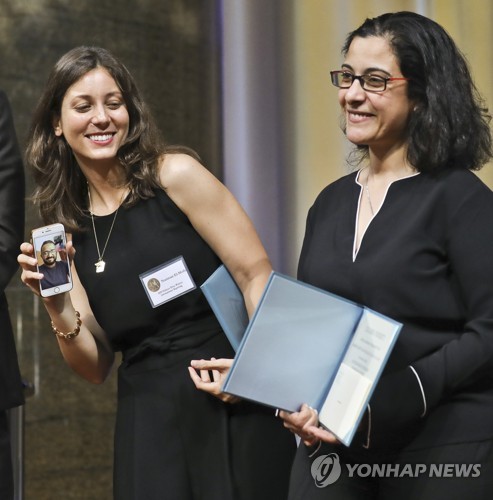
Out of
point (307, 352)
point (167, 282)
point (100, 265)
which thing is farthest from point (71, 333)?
point (307, 352)

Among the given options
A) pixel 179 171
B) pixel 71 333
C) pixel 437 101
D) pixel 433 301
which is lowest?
pixel 71 333

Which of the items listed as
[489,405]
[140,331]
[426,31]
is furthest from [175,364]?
[426,31]

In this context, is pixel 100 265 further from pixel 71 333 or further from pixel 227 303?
pixel 227 303

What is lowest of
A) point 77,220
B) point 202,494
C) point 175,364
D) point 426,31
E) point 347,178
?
point 202,494

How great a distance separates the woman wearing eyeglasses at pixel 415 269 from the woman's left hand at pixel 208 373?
0.87 ft

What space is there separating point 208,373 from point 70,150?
75 centimetres

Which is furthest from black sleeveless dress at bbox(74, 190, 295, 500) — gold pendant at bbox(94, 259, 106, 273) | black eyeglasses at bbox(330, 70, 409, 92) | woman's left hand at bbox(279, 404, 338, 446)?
black eyeglasses at bbox(330, 70, 409, 92)

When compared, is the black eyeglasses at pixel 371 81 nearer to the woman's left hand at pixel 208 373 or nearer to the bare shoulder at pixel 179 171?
the bare shoulder at pixel 179 171

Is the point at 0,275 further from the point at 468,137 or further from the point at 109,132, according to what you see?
the point at 468,137

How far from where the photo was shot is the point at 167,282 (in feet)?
7.61

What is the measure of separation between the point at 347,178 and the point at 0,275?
91 centimetres

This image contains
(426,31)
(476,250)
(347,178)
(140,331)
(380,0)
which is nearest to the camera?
(476,250)

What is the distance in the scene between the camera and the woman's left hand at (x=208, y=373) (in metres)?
2.19

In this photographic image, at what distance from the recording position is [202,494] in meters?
2.28
